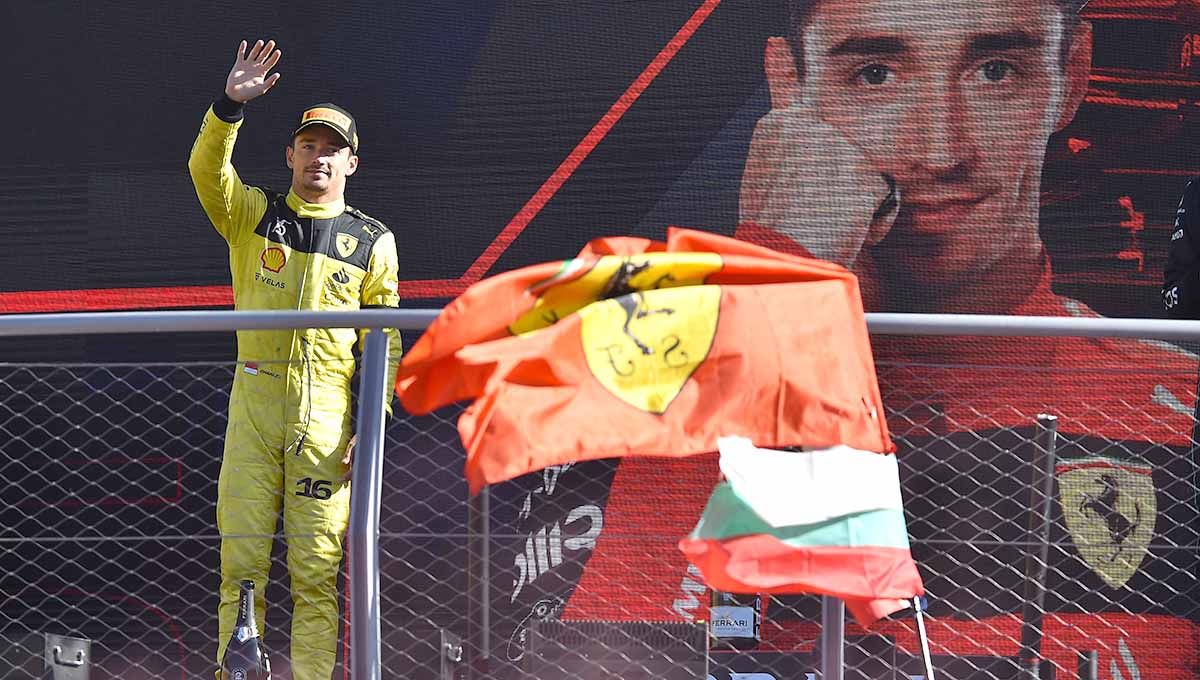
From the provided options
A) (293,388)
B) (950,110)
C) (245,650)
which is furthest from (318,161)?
(950,110)

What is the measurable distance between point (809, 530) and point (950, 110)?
2258 mm

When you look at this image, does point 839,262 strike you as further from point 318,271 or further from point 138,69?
point 138,69

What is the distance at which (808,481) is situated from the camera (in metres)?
2.49

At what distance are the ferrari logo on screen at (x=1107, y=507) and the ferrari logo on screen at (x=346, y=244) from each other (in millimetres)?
2311

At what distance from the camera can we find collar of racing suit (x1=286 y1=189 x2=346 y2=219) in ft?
12.0

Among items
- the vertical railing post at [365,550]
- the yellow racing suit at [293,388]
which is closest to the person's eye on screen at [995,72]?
the yellow racing suit at [293,388]

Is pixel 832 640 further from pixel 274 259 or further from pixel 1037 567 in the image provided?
pixel 274 259

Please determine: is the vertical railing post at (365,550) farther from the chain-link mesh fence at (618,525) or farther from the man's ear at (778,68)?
the man's ear at (778,68)

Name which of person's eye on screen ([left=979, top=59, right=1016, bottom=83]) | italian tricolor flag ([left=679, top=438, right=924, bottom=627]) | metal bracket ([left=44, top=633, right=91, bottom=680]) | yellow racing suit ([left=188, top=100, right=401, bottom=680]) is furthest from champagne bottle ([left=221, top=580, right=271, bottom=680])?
person's eye on screen ([left=979, top=59, right=1016, bottom=83])

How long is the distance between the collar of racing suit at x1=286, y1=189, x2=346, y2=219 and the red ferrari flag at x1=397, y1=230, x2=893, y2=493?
4.15 feet

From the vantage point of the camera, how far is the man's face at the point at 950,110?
13.9ft

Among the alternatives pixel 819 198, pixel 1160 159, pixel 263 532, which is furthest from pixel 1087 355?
pixel 263 532

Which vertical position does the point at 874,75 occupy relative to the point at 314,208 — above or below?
above

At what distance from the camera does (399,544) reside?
411 cm
